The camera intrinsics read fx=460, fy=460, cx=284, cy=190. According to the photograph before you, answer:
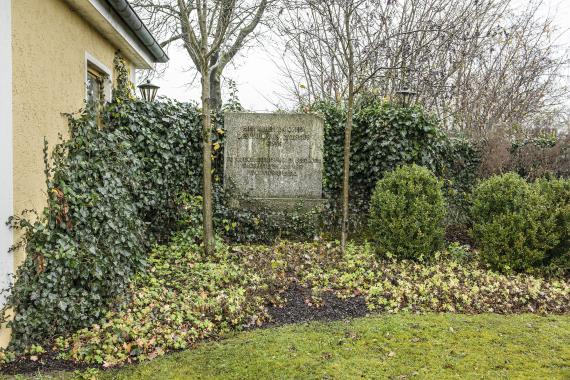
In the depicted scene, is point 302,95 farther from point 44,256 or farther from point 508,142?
point 44,256

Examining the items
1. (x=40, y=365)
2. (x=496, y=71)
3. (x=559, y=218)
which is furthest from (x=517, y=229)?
(x=496, y=71)

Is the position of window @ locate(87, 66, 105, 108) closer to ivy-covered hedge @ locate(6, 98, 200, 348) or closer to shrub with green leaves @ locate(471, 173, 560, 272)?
ivy-covered hedge @ locate(6, 98, 200, 348)

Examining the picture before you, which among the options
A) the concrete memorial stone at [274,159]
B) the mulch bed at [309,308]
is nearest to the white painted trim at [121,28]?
the concrete memorial stone at [274,159]

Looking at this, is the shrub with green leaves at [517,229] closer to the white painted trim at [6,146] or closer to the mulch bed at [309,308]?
the mulch bed at [309,308]

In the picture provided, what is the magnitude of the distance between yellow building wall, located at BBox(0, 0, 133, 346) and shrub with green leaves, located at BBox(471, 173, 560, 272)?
576 cm

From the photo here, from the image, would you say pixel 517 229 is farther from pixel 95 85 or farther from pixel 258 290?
pixel 95 85

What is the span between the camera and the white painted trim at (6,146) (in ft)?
12.2

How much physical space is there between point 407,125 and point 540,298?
371 cm

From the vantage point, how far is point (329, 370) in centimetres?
366

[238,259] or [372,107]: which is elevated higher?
[372,107]

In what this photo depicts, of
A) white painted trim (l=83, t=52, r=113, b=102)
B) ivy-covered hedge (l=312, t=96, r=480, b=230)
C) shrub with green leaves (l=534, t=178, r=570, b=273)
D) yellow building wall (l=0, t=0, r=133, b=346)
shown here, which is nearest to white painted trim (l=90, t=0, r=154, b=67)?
yellow building wall (l=0, t=0, r=133, b=346)

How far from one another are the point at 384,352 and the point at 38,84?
4099 mm

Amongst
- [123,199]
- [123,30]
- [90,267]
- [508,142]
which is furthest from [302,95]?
[90,267]

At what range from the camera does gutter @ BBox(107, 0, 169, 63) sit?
18.3 ft
